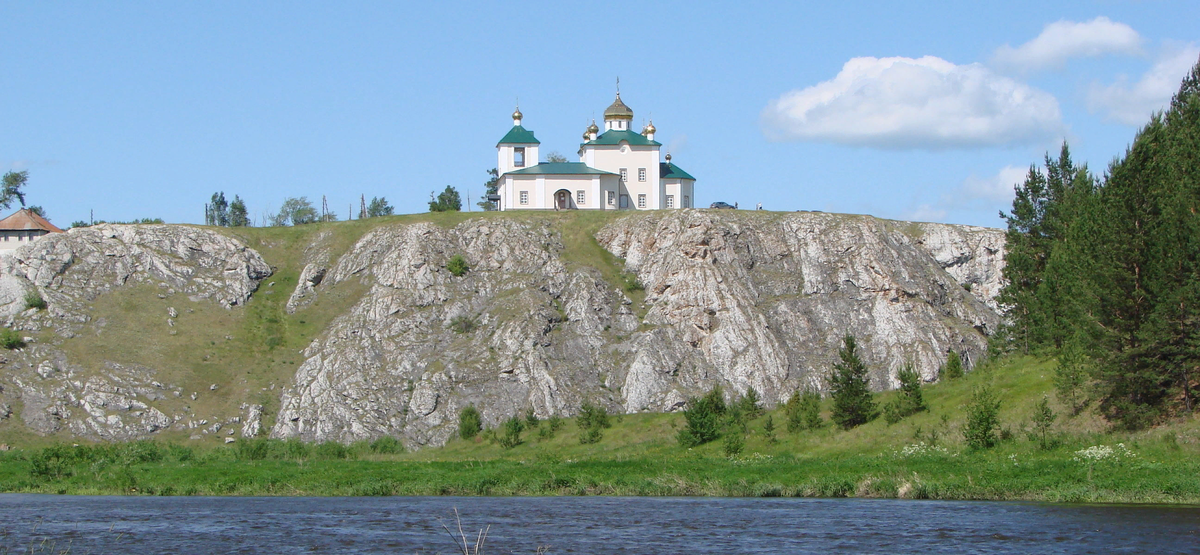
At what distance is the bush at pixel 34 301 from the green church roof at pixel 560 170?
44998 millimetres

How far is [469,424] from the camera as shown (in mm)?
89625

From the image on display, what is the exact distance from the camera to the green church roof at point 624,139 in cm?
12581

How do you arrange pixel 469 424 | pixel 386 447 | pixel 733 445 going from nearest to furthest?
pixel 733 445
pixel 386 447
pixel 469 424

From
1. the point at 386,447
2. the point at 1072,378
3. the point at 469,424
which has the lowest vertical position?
the point at 386,447

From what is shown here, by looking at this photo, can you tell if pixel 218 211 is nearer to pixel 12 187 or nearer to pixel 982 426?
pixel 12 187

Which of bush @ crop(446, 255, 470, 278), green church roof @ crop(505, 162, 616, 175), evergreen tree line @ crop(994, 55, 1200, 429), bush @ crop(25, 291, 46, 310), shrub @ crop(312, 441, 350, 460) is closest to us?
evergreen tree line @ crop(994, 55, 1200, 429)

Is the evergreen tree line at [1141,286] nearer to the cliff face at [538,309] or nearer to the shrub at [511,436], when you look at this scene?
the shrub at [511,436]

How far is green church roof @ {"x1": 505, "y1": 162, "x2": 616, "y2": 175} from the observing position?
4847 inches

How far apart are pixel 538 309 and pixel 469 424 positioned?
16038 millimetres

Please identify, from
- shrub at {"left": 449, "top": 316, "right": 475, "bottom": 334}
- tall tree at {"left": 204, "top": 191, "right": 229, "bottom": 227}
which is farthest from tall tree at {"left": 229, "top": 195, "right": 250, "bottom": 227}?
shrub at {"left": 449, "top": 316, "right": 475, "bottom": 334}

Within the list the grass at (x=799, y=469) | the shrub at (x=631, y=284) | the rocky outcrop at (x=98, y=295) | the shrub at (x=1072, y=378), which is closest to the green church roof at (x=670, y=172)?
the shrub at (x=631, y=284)

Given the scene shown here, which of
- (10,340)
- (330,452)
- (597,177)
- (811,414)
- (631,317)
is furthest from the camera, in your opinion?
(597,177)

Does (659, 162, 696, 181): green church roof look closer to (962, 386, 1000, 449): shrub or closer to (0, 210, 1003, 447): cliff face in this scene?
(0, 210, 1003, 447): cliff face

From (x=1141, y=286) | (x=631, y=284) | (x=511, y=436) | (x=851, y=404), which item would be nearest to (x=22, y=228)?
(x=631, y=284)
